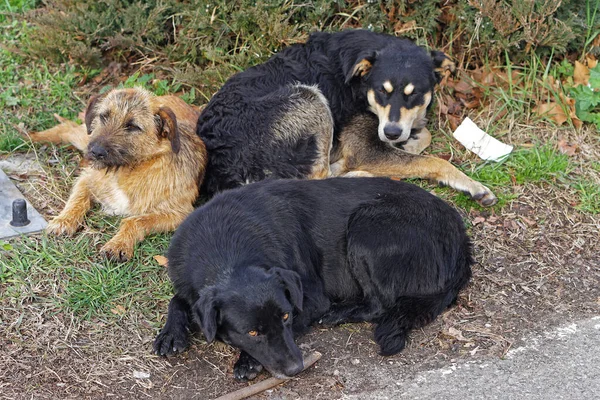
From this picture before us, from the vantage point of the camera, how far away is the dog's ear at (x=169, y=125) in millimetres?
5195

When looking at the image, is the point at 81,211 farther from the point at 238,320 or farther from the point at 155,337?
the point at 238,320

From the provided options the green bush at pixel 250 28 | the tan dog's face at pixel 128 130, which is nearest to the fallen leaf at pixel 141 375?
the tan dog's face at pixel 128 130

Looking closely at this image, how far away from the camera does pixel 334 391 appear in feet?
13.2

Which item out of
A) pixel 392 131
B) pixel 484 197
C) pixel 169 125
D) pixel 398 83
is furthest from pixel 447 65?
pixel 169 125

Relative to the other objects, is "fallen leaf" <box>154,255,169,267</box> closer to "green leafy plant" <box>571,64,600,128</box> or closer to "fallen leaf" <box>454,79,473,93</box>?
"fallen leaf" <box>454,79,473,93</box>

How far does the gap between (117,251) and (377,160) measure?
2358 mm

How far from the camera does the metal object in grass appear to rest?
5.17 m

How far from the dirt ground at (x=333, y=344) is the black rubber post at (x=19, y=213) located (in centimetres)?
86

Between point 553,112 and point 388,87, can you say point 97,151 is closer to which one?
point 388,87

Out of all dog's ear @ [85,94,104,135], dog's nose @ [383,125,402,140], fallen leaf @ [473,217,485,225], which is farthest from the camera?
dog's nose @ [383,125,402,140]

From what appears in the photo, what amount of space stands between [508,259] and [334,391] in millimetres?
1953

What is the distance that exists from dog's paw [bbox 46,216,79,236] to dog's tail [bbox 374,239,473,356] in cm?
231

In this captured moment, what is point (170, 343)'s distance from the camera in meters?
4.24

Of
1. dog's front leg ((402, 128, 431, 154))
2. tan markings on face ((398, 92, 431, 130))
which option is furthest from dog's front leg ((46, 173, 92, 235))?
dog's front leg ((402, 128, 431, 154))
